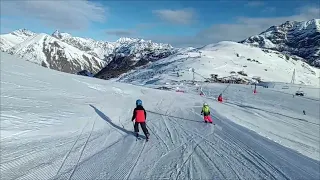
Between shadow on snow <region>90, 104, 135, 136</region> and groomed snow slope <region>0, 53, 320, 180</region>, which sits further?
shadow on snow <region>90, 104, 135, 136</region>

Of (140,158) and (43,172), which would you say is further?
(140,158)

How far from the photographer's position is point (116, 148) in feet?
40.9

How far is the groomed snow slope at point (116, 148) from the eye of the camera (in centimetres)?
962

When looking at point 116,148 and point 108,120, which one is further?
point 108,120

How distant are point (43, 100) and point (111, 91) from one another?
45.1 ft

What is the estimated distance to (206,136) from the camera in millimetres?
15828

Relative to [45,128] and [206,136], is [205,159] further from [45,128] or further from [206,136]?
[45,128]

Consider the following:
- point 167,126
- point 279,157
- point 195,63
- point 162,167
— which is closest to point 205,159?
point 162,167

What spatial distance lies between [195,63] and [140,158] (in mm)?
169394

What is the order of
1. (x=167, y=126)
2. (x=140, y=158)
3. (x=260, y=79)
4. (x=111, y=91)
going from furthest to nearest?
(x=260, y=79) → (x=111, y=91) → (x=167, y=126) → (x=140, y=158)

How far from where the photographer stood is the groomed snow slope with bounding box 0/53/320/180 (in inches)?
379

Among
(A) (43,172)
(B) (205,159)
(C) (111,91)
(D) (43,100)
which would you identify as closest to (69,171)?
(A) (43,172)

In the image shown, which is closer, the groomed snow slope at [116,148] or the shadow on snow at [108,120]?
the groomed snow slope at [116,148]

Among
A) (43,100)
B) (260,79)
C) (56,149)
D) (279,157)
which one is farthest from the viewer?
(260,79)
